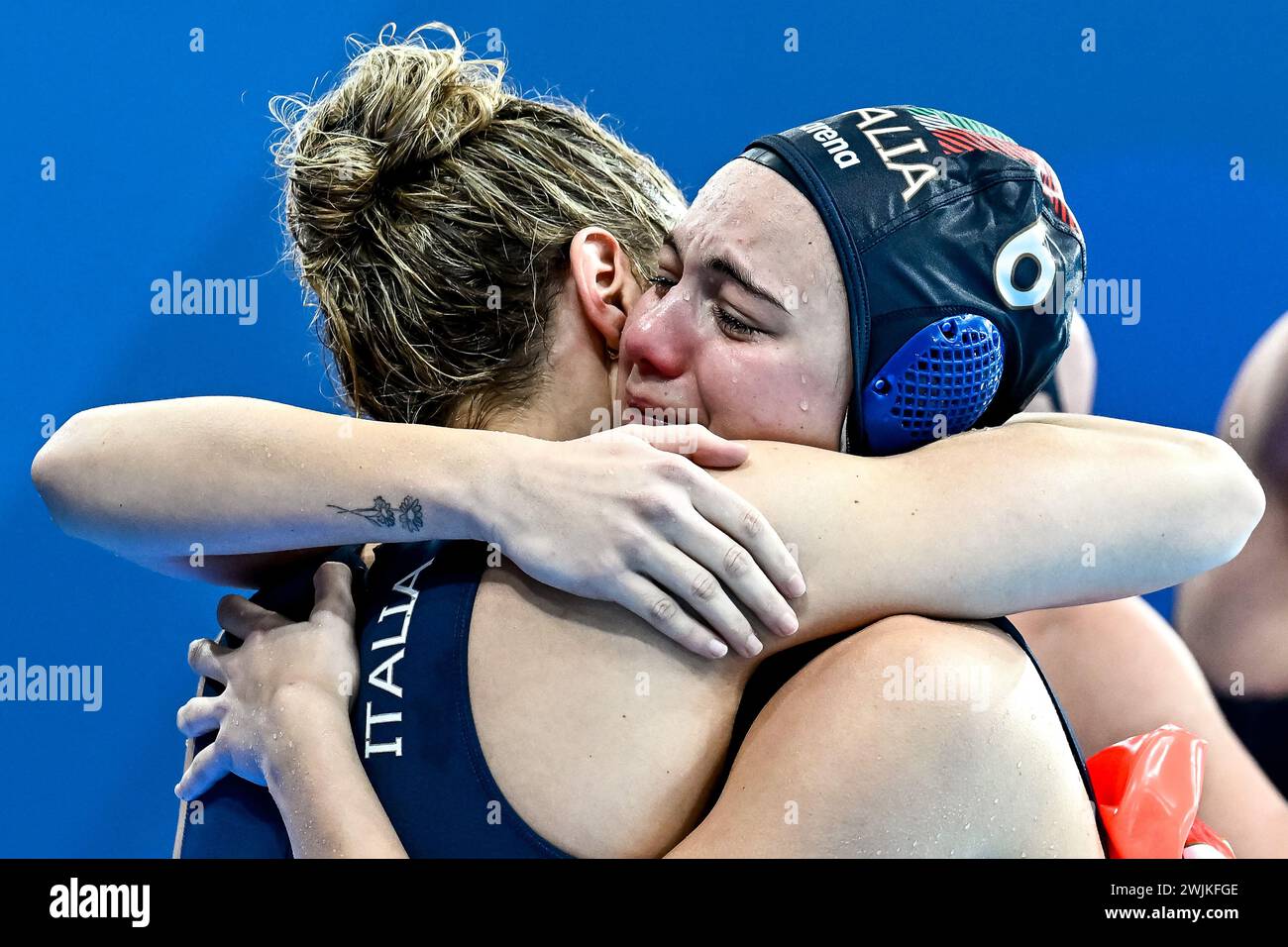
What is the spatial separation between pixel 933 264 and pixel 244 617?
36.3 inches

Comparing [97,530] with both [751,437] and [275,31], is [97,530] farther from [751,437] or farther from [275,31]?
[275,31]

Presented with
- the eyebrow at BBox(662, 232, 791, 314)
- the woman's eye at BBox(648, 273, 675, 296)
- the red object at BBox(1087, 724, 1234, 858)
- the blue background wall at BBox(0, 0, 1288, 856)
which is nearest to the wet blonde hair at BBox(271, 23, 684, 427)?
the woman's eye at BBox(648, 273, 675, 296)

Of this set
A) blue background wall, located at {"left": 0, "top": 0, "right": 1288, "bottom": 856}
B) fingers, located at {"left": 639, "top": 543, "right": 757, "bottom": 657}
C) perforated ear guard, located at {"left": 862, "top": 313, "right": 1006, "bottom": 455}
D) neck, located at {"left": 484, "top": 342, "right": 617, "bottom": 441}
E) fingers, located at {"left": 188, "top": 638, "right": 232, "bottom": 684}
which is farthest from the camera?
blue background wall, located at {"left": 0, "top": 0, "right": 1288, "bottom": 856}

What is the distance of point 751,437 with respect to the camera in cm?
147

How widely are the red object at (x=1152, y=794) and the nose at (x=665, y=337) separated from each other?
0.73 meters

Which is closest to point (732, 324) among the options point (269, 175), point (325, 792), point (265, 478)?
point (265, 478)

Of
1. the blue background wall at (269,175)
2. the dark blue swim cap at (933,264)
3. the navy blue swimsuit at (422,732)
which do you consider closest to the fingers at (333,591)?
the navy blue swimsuit at (422,732)

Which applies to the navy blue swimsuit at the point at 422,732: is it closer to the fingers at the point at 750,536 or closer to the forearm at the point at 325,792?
the forearm at the point at 325,792

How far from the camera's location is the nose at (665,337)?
58.6 inches

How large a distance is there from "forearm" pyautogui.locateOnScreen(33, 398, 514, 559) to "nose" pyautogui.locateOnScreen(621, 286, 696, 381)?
9.7 inches

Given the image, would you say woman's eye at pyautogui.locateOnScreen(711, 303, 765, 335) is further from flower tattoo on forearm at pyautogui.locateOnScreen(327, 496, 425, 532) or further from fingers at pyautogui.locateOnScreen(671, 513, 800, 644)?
flower tattoo on forearm at pyautogui.locateOnScreen(327, 496, 425, 532)

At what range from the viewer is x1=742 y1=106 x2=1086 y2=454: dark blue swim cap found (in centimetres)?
143
